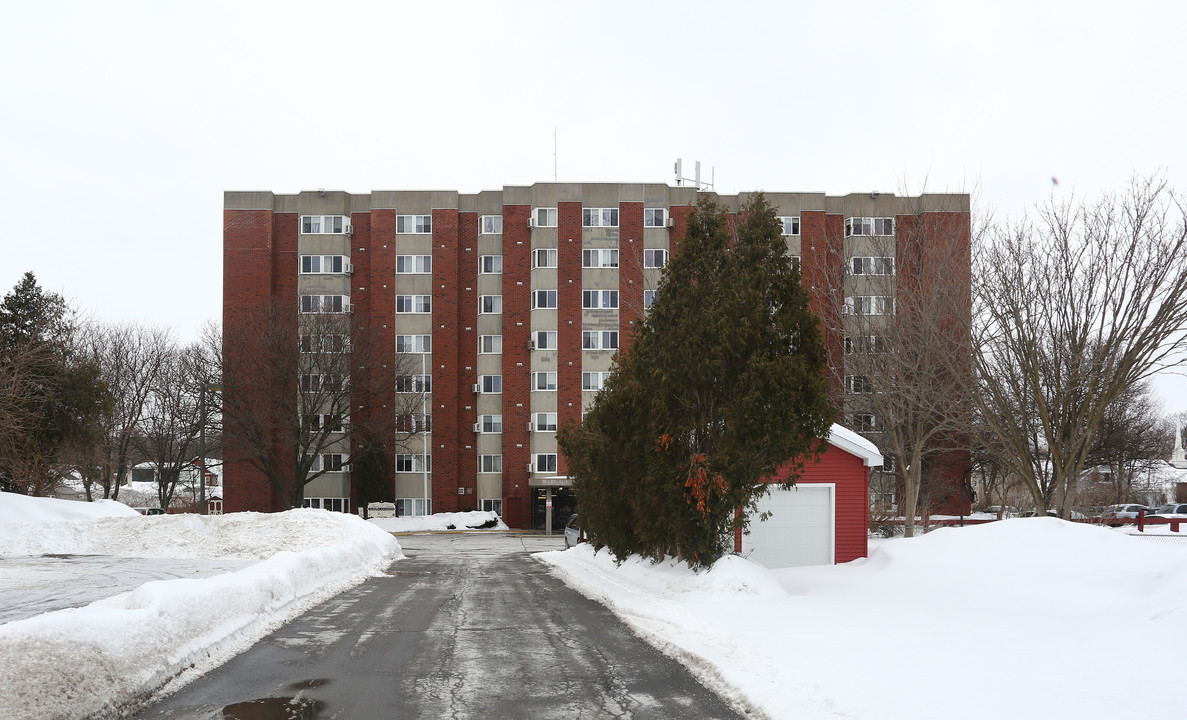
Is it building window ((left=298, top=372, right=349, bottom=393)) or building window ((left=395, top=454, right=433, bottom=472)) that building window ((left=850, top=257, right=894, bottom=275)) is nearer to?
building window ((left=298, top=372, right=349, bottom=393))

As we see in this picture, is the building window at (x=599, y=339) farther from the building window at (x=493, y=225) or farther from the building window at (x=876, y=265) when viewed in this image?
the building window at (x=876, y=265)

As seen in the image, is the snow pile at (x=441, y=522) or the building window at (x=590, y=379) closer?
the snow pile at (x=441, y=522)

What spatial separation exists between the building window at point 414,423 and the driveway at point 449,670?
4197cm

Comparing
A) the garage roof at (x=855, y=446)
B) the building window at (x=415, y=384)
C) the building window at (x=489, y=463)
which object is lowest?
the building window at (x=489, y=463)

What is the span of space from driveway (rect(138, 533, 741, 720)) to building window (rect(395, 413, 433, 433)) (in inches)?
1652

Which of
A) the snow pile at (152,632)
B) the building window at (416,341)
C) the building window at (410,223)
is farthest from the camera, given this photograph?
the building window at (410,223)

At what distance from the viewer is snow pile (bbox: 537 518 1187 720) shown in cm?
804

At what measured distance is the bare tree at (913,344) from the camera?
27234mm

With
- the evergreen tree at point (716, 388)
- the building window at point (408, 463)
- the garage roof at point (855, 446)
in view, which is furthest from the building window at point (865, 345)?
the building window at point (408, 463)

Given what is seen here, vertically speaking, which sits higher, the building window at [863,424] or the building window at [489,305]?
the building window at [489,305]

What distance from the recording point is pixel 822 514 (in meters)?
22.0

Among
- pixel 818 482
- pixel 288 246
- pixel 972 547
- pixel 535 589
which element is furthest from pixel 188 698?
pixel 288 246

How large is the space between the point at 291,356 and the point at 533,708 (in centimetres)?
4502

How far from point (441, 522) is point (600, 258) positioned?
65.4ft
